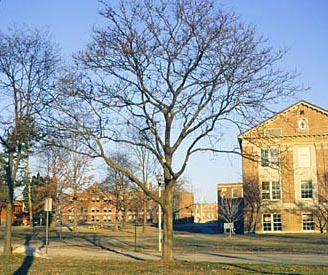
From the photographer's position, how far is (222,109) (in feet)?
59.0

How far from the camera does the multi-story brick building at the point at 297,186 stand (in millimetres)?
56094

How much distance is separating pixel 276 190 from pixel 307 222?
469 centimetres

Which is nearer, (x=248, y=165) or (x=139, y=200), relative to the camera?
(x=248, y=165)

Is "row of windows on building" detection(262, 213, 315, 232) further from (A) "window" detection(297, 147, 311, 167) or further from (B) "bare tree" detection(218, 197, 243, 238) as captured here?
(A) "window" detection(297, 147, 311, 167)

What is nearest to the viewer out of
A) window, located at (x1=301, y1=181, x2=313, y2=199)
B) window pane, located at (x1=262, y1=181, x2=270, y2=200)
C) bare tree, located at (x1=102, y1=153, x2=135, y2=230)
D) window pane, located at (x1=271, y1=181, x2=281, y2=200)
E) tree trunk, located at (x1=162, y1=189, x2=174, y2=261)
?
tree trunk, located at (x1=162, y1=189, x2=174, y2=261)

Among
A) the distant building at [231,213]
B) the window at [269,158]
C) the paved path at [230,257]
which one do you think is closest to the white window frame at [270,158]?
the window at [269,158]

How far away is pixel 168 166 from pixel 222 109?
9.05 feet

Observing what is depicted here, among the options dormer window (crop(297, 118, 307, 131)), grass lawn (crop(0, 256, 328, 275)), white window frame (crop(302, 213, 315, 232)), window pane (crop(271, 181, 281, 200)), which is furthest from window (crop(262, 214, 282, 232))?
grass lawn (crop(0, 256, 328, 275))

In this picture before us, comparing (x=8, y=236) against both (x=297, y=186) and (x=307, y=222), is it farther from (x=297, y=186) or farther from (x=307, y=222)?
(x=297, y=186)

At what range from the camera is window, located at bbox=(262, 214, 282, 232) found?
56.7m

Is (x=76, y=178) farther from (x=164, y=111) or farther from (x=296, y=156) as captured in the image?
(x=164, y=111)

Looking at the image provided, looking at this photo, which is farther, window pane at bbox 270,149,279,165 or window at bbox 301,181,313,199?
window at bbox 301,181,313,199

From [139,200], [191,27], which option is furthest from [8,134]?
[139,200]

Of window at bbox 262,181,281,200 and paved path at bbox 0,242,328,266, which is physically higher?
window at bbox 262,181,281,200
